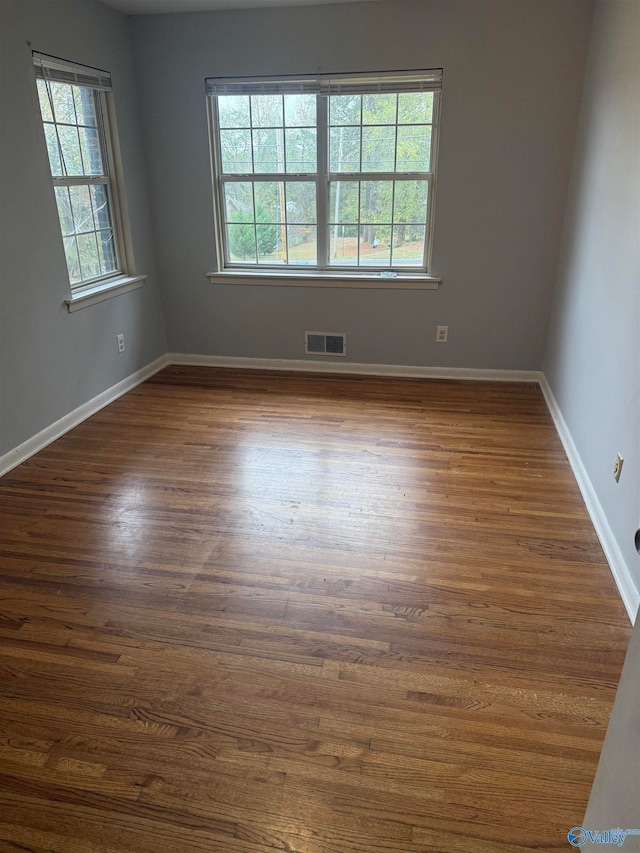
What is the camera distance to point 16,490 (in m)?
2.92

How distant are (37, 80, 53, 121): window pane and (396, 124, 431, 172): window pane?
2205 mm

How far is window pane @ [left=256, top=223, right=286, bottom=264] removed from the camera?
4.36m

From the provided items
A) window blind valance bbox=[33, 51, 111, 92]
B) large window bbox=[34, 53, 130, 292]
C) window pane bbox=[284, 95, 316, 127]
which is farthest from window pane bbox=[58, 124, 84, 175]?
window pane bbox=[284, 95, 316, 127]

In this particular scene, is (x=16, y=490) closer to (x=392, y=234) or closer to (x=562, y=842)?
(x=562, y=842)

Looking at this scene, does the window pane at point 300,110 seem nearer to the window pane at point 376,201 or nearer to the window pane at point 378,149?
the window pane at point 378,149

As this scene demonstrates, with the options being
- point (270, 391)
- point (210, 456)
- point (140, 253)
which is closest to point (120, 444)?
point (210, 456)

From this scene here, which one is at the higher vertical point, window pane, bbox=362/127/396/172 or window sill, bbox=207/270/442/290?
window pane, bbox=362/127/396/172

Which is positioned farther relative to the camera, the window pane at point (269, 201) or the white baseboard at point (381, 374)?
the window pane at point (269, 201)

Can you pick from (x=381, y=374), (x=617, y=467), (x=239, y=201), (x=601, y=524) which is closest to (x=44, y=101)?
(x=239, y=201)

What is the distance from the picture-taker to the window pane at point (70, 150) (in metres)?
3.47

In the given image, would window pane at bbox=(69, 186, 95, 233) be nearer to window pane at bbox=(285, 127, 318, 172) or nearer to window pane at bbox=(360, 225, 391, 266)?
window pane at bbox=(285, 127, 318, 172)

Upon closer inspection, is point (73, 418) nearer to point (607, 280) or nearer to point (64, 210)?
point (64, 210)

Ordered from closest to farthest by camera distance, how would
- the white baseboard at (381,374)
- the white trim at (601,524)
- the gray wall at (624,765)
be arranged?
the gray wall at (624,765) < the white trim at (601,524) < the white baseboard at (381,374)

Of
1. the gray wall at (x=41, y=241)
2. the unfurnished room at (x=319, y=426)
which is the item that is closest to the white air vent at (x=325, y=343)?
the unfurnished room at (x=319, y=426)
